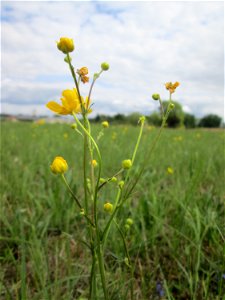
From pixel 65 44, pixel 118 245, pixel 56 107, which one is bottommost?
pixel 118 245

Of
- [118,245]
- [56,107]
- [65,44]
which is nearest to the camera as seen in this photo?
[65,44]

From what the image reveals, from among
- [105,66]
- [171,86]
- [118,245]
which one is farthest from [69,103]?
[118,245]

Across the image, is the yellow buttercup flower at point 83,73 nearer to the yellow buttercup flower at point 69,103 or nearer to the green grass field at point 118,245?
the yellow buttercup flower at point 69,103

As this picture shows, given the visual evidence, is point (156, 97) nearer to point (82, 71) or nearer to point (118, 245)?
point (82, 71)

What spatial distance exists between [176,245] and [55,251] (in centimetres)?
50

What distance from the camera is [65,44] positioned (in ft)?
2.03

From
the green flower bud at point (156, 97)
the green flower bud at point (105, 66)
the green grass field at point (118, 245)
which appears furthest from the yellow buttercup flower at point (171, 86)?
the green grass field at point (118, 245)

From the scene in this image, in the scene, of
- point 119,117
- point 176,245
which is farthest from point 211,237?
point 119,117

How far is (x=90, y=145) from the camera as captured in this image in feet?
2.38

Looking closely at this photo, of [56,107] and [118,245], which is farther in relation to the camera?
[118,245]

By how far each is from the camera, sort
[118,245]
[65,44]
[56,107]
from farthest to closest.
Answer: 1. [118,245]
2. [56,107]
3. [65,44]

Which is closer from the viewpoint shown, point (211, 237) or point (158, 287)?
point (158, 287)

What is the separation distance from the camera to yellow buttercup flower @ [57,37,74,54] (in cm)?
62

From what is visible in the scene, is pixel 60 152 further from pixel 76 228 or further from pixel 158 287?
pixel 158 287
